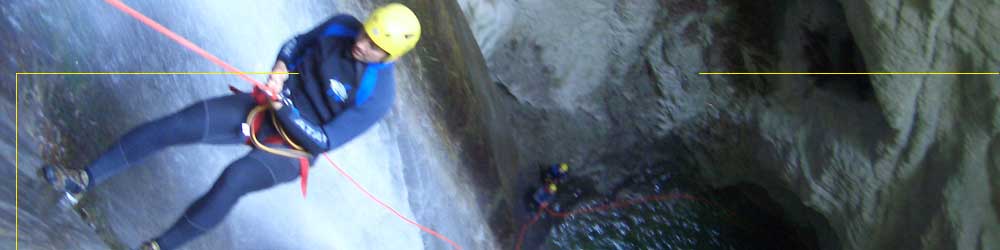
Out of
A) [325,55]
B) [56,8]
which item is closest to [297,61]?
[325,55]

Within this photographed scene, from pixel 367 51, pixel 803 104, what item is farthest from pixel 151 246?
pixel 803 104

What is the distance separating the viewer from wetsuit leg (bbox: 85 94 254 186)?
2.36 metres

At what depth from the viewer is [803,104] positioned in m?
4.48

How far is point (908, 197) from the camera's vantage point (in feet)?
12.2

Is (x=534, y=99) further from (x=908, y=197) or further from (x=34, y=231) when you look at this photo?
(x=34, y=231)

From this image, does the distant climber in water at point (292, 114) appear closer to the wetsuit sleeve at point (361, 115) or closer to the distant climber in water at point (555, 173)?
the wetsuit sleeve at point (361, 115)

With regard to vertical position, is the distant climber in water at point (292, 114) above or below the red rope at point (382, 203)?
above

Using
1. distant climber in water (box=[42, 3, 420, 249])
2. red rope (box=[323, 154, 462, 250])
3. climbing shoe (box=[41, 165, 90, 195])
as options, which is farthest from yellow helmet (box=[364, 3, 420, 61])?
red rope (box=[323, 154, 462, 250])

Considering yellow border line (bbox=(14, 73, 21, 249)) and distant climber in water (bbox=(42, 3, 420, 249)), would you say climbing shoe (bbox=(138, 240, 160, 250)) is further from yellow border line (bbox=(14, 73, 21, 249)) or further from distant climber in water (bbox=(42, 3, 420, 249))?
yellow border line (bbox=(14, 73, 21, 249))

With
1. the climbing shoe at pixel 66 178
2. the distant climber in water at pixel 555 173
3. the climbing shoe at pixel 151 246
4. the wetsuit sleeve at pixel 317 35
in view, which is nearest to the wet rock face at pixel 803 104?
the distant climber in water at pixel 555 173

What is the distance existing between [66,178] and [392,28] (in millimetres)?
1256

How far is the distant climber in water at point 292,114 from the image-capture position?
7.27ft

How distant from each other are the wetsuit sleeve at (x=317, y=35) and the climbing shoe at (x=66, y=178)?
814 mm

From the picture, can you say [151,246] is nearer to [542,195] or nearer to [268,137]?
[268,137]
